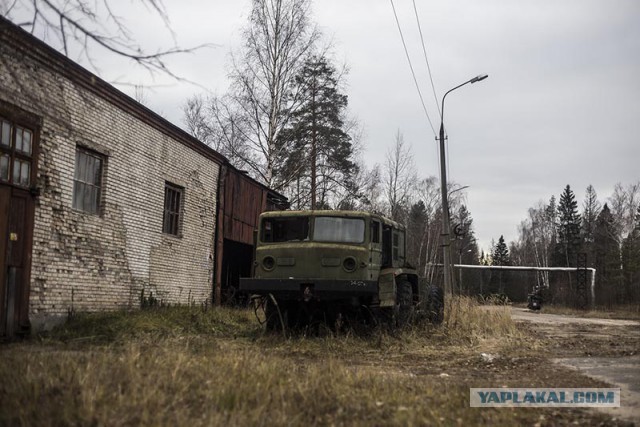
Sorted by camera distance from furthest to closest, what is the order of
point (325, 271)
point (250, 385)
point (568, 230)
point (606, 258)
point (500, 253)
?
point (500, 253) < point (568, 230) < point (606, 258) < point (325, 271) < point (250, 385)

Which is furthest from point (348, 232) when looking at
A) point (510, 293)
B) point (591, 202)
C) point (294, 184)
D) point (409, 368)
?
point (591, 202)

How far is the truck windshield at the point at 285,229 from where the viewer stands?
11.0 m

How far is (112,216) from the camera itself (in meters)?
11.4

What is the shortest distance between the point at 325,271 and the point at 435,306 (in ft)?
11.4

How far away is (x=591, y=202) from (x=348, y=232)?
60.8 metres

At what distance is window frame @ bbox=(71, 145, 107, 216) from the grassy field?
2541 mm

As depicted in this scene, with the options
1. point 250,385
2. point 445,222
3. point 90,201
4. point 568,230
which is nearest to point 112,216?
point 90,201

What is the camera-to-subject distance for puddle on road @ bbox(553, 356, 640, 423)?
204 inches

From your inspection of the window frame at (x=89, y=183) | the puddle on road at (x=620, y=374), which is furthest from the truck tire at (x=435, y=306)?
the window frame at (x=89, y=183)

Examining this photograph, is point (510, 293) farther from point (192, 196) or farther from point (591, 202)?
point (192, 196)

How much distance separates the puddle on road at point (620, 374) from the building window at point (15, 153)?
26.6ft

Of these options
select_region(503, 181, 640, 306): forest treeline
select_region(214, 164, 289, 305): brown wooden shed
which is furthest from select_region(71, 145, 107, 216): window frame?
select_region(503, 181, 640, 306): forest treeline

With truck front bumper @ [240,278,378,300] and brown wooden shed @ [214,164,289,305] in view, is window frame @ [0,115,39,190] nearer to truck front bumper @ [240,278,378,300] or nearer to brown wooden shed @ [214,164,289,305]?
truck front bumper @ [240,278,378,300]

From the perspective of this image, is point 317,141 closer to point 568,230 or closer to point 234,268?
point 234,268
